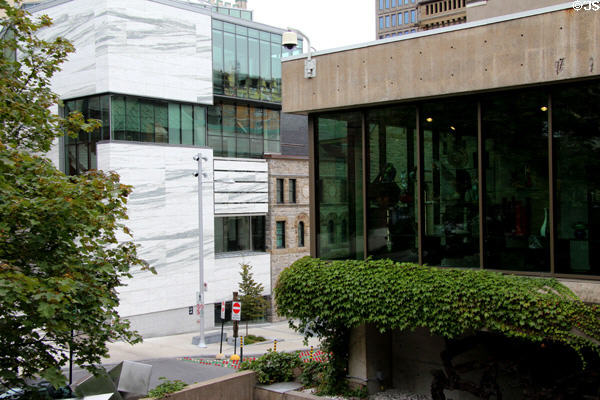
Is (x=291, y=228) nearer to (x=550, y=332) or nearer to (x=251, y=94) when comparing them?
(x=251, y=94)

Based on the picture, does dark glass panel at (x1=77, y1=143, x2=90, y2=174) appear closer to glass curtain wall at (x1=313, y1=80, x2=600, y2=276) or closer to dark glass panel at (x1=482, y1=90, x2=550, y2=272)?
glass curtain wall at (x1=313, y1=80, x2=600, y2=276)

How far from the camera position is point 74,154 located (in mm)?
39562

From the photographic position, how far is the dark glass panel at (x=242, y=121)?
45219 mm

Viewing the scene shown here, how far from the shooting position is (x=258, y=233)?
4653 centimetres

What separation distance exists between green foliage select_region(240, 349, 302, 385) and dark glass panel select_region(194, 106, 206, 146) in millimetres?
25663

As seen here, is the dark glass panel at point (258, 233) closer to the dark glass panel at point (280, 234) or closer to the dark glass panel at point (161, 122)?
the dark glass panel at point (280, 234)

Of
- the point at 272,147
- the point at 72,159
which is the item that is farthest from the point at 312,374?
the point at 272,147

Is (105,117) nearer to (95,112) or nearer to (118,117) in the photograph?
(118,117)

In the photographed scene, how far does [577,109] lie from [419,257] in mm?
4802

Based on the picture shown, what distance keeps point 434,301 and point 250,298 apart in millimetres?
27555

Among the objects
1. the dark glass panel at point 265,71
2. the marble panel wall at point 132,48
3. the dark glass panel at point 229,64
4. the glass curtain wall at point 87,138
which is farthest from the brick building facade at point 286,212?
the glass curtain wall at point 87,138

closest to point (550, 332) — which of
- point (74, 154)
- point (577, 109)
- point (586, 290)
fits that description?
point (586, 290)

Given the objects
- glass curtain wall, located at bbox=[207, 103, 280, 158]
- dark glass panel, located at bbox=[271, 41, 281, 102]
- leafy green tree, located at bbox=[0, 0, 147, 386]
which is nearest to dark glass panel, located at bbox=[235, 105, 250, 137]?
glass curtain wall, located at bbox=[207, 103, 280, 158]

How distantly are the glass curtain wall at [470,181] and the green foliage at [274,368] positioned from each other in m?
3.81
